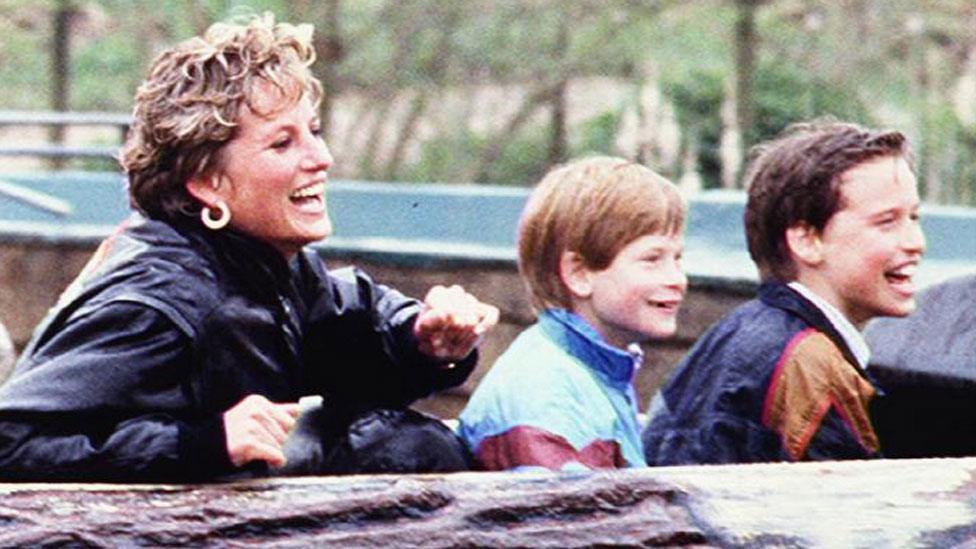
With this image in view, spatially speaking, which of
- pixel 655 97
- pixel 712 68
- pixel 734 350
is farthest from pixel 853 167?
pixel 712 68

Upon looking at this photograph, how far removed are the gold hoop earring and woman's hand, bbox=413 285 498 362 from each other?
1.09 ft

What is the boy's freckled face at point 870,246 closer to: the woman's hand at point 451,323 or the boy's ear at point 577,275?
the boy's ear at point 577,275

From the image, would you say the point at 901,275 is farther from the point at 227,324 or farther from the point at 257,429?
the point at 257,429

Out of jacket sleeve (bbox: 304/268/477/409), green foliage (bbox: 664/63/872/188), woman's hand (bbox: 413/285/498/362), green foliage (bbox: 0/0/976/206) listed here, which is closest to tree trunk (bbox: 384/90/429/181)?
green foliage (bbox: 0/0/976/206)

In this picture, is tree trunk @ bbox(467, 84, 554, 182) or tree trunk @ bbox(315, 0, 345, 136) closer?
tree trunk @ bbox(315, 0, 345, 136)

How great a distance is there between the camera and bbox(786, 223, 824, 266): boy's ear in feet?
12.9

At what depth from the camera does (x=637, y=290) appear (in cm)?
375

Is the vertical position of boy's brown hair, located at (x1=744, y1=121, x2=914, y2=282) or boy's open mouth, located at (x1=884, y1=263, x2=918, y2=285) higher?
boy's brown hair, located at (x1=744, y1=121, x2=914, y2=282)

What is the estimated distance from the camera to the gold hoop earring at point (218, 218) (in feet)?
10.4

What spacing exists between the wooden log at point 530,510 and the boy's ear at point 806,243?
1105 millimetres

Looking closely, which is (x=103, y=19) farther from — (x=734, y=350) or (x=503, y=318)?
(x=734, y=350)

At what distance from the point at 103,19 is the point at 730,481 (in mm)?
14099

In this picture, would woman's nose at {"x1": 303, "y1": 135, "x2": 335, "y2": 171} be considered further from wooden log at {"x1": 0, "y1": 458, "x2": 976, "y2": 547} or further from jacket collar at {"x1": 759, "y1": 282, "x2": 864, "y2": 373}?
jacket collar at {"x1": 759, "y1": 282, "x2": 864, "y2": 373}

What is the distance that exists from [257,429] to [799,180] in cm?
143
